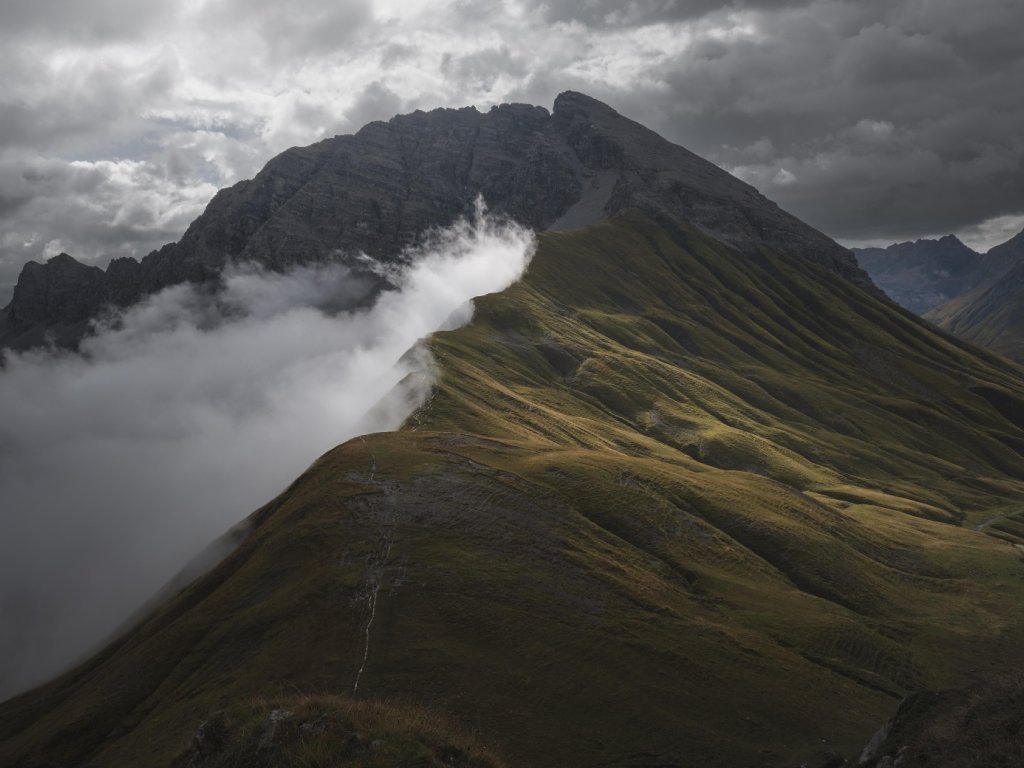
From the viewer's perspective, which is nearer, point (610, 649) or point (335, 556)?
point (610, 649)

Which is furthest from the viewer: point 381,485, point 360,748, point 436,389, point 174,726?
point 436,389

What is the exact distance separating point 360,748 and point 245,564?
89.5 m

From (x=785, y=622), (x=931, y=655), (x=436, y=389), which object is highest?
(x=436, y=389)

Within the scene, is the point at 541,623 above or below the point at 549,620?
above

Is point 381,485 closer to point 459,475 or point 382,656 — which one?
point 459,475

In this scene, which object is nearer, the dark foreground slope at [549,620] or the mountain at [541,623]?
the mountain at [541,623]

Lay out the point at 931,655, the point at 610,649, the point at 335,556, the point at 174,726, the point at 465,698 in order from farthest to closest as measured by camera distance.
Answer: the point at 931,655 → the point at 335,556 → the point at 610,649 → the point at 174,726 → the point at 465,698

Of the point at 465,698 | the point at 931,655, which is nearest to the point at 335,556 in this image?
the point at 465,698

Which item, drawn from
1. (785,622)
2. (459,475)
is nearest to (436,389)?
(459,475)

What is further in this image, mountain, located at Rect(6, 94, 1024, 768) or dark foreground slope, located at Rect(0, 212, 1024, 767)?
dark foreground slope, located at Rect(0, 212, 1024, 767)

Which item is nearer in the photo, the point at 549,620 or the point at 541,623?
the point at 541,623

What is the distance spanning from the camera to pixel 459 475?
371 ft

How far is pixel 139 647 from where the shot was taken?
10119cm

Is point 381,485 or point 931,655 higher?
point 381,485
